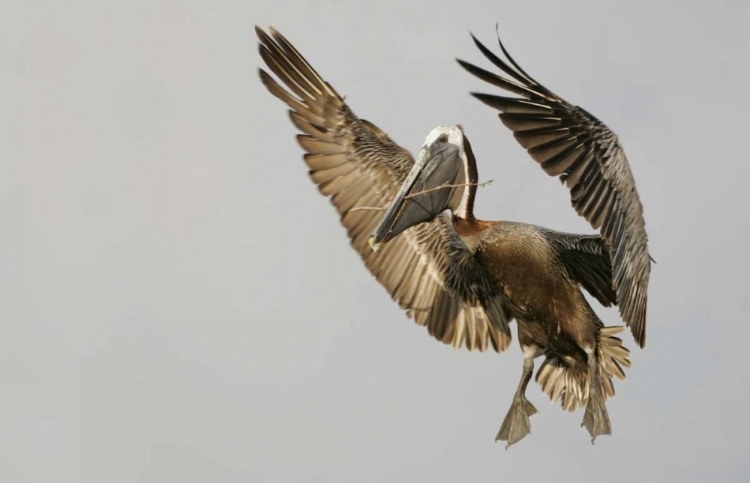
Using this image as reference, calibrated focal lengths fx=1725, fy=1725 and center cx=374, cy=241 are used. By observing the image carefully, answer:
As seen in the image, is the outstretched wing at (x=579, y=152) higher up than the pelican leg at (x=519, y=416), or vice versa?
the outstretched wing at (x=579, y=152)

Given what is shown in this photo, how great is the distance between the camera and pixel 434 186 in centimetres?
1650

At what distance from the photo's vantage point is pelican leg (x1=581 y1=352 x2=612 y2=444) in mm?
16906

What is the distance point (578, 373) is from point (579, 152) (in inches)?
128

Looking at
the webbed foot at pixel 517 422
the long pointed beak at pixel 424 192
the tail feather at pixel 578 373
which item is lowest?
the webbed foot at pixel 517 422

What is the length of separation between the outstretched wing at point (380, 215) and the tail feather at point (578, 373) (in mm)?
603

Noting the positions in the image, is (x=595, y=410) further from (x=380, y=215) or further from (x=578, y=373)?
(x=380, y=215)

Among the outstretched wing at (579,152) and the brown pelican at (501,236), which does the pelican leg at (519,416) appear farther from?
the outstretched wing at (579,152)

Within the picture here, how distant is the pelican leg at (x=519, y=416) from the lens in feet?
56.6

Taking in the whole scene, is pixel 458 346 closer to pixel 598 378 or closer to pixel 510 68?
pixel 598 378

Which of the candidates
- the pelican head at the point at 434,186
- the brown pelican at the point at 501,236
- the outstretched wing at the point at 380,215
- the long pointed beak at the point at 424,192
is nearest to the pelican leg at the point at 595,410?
the brown pelican at the point at 501,236

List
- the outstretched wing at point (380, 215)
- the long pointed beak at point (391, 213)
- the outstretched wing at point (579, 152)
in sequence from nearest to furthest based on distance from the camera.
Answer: the outstretched wing at point (579, 152), the long pointed beak at point (391, 213), the outstretched wing at point (380, 215)

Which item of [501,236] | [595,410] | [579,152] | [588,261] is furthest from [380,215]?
[579,152]

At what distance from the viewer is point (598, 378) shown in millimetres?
17391

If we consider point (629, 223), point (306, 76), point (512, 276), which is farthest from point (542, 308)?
point (306, 76)
